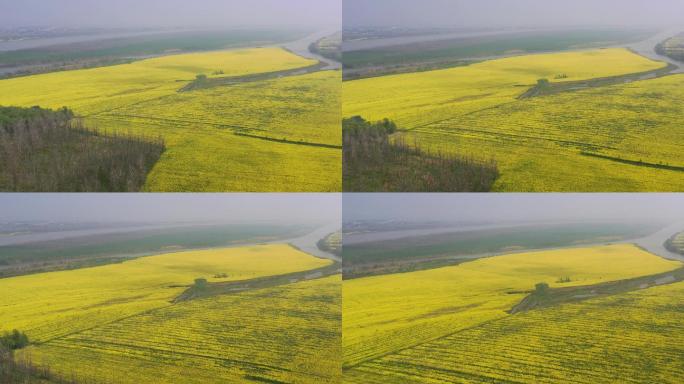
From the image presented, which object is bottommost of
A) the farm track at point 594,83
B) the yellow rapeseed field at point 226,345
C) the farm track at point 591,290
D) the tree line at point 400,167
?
the yellow rapeseed field at point 226,345

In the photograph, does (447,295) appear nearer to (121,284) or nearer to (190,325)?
(190,325)

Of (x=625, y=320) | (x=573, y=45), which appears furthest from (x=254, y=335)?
(x=573, y=45)

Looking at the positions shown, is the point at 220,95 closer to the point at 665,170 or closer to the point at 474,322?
the point at 474,322

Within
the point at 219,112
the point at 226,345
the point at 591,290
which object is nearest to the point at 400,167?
the point at 219,112

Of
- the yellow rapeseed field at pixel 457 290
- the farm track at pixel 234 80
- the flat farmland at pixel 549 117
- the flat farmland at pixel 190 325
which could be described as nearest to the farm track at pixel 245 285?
the flat farmland at pixel 190 325

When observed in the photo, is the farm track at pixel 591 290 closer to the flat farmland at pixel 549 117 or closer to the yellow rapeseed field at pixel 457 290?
the yellow rapeseed field at pixel 457 290

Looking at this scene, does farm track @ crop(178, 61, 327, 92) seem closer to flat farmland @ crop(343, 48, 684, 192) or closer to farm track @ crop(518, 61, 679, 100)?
flat farmland @ crop(343, 48, 684, 192)
